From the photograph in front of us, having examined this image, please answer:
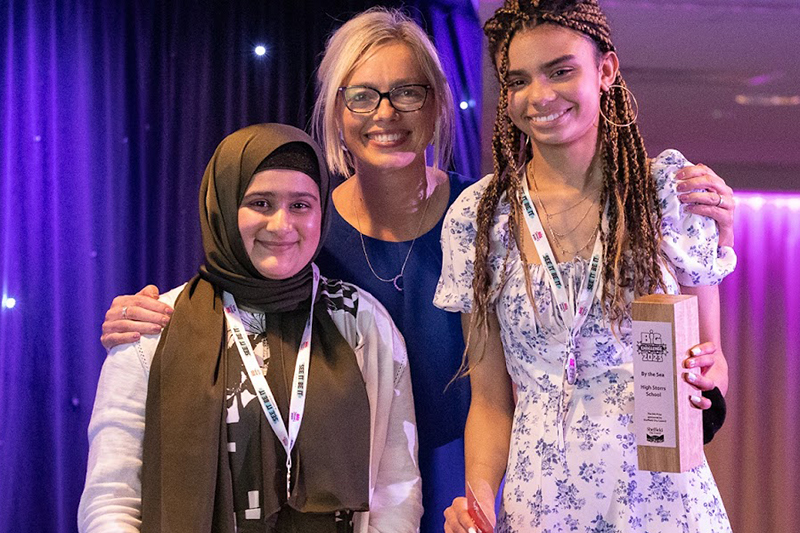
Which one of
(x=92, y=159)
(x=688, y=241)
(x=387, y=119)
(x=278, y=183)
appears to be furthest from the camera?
(x=92, y=159)

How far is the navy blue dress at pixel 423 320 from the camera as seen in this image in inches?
108

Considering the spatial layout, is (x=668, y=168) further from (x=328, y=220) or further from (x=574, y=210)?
(x=328, y=220)

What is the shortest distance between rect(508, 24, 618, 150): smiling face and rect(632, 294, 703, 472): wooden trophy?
A: 47 cm

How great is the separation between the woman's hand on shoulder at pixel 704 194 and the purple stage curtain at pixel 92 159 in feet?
7.04

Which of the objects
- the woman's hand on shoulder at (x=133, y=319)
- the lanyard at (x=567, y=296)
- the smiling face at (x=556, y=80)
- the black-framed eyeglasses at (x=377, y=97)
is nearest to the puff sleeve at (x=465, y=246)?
the lanyard at (x=567, y=296)

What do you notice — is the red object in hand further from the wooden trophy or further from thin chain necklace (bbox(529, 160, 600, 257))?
thin chain necklace (bbox(529, 160, 600, 257))

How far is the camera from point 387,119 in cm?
270

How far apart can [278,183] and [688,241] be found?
0.99 metres

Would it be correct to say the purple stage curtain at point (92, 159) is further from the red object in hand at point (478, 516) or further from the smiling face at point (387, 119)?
the red object in hand at point (478, 516)

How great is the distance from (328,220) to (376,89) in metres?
0.52

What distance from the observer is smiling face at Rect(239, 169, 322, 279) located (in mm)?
2254

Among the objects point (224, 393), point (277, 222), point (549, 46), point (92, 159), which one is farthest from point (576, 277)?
point (92, 159)

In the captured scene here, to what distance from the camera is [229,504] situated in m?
2.15

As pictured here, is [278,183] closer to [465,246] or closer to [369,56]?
[465,246]
